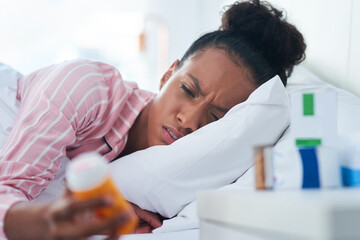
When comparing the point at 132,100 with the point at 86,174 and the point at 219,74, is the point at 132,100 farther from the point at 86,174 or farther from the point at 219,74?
the point at 86,174

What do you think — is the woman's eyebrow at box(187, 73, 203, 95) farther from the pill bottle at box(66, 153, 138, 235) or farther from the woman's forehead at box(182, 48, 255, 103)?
the pill bottle at box(66, 153, 138, 235)

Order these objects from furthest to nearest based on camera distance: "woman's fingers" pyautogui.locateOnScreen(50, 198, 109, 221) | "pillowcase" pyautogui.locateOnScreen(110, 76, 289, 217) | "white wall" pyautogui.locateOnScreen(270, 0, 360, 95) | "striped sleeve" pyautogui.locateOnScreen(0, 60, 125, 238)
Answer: "white wall" pyautogui.locateOnScreen(270, 0, 360, 95), "pillowcase" pyautogui.locateOnScreen(110, 76, 289, 217), "striped sleeve" pyautogui.locateOnScreen(0, 60, 125, 238), "woman's fingers" pyautogui.locateOnScreen(50, 198, 109, 221)

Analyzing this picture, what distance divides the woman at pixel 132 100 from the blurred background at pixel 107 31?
1286 millimetres

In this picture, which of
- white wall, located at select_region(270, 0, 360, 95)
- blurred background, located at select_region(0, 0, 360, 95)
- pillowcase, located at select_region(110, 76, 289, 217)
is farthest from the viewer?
blurred background, located at select_region(0, 0, 360, 95)

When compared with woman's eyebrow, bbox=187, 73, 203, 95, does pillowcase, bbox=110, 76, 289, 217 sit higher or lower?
lower

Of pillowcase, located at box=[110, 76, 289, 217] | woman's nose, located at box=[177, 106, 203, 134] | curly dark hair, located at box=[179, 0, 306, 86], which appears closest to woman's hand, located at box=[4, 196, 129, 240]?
pillowcase, located at box=[110, 76, 289, 217]

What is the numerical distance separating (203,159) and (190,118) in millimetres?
159

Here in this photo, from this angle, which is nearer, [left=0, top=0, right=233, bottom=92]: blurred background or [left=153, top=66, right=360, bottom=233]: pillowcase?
[left=153, top=66, right=360, bottom=233]: pillowcase

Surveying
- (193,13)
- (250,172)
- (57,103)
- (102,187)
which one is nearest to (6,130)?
(57,103)

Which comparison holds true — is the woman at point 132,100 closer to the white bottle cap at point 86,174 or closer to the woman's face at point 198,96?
the woman's face at point 198,96

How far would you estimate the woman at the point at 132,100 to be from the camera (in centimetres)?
92

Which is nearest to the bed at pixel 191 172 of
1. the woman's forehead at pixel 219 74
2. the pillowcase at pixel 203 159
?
the pillowcase at pixel 203 159

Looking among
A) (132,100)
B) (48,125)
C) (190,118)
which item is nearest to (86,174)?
(48,125)

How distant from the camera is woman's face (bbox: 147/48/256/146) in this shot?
1.15 metres
